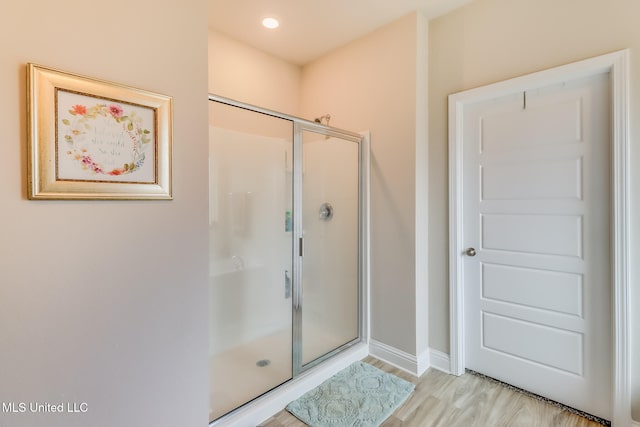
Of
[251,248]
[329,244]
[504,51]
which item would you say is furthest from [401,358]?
[504,51]

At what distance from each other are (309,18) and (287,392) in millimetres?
2666

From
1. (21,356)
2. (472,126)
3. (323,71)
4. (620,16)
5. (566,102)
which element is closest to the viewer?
(21,356)

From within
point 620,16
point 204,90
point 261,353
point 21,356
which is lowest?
point 261,353

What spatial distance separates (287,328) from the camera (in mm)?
2158

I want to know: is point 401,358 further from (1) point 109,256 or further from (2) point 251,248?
(1) point 109,256

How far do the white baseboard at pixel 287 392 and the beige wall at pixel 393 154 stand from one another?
31 cm

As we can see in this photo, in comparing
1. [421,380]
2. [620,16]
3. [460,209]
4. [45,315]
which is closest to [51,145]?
[45,315]

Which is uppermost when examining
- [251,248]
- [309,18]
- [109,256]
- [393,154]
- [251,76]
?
[309,18]

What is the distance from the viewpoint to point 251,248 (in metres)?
2.27

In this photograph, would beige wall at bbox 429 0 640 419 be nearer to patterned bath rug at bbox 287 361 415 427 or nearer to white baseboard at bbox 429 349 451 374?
white baseboard at bbox 429 349 451 374

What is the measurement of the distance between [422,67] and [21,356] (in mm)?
2671

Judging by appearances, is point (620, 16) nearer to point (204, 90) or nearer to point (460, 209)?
point (460, 209)

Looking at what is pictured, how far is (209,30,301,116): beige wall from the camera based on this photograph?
2461 millimetres

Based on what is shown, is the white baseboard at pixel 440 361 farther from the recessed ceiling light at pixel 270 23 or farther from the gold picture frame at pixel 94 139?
the recessed ceiling light at pixel 270 23
